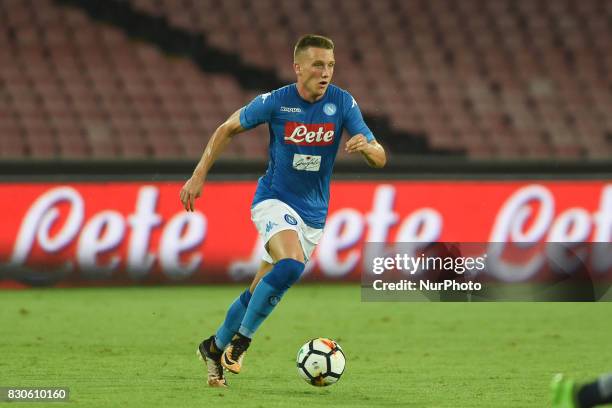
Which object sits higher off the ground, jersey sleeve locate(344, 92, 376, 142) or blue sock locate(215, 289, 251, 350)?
jersey sleeve locate(344, 92, 376, 142)

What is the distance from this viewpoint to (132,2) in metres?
18.0

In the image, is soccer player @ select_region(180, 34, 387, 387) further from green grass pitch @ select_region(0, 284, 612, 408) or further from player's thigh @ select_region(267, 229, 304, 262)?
green grass pitch @ select_region(0, 284, 612, 408)

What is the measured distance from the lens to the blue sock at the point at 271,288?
256 inches

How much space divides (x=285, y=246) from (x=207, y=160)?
66cm

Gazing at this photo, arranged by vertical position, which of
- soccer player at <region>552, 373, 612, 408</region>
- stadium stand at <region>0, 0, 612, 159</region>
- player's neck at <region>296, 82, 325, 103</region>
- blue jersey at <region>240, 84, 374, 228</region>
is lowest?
soccer player at <region>552, 373, 612, 408</region>

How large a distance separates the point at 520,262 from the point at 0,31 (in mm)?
8274

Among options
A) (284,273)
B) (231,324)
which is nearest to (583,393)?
(284,273)

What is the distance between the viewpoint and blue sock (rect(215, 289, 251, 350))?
668 cm

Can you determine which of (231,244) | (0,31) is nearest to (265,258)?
→ (231,244)

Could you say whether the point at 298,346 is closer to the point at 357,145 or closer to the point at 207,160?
the point at 207,160

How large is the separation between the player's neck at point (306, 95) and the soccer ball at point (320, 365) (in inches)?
57.3

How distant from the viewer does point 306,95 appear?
22.4 feet

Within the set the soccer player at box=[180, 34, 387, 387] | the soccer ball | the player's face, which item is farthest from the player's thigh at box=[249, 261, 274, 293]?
the player's face

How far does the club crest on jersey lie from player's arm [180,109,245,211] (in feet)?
1.70
